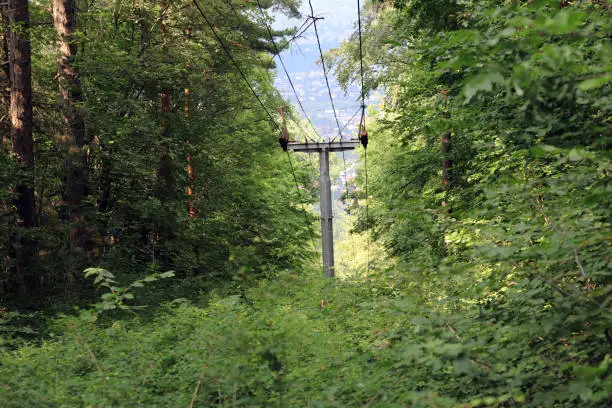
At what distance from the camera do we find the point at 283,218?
23094 mm

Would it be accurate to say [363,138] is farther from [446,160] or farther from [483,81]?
[483,81]

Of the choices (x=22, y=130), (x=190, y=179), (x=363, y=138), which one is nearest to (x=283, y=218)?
(x=363, y=138)

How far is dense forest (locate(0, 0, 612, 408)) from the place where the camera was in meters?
2.93

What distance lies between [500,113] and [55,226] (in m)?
10.1

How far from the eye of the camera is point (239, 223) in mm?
19172

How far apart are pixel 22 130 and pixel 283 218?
45.6 feet

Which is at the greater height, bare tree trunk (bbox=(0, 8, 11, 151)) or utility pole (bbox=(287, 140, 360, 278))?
bare tree trunk (bbox=(0, 8, 11, 151))

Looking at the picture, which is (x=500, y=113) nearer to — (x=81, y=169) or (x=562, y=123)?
(x=562, y=123)

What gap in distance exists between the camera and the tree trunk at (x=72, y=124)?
36.6 feet

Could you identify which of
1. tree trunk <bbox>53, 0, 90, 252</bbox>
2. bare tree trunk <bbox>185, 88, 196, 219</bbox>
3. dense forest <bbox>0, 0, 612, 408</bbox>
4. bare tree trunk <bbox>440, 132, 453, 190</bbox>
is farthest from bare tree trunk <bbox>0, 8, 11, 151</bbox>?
bare tree trunk <bbox>440, 132, 453, 190</bbox>

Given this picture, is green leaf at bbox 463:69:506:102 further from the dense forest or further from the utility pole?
the utility pole

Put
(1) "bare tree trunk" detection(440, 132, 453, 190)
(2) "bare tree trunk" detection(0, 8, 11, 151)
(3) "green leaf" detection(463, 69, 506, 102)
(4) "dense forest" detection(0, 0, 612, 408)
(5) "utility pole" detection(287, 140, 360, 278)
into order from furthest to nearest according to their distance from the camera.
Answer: (5) "utility pole" detection(287, 140, 360, 278) → (1) "bare tree trunk" detection(440, 132, 453, 190) → (2) "bare tree trunk" detection(0, 8, 11, 151) → (4) "dense forest" detection(0, 0, 612, 408) → (3) "green leaf" detection(463, 69, 506, 102)

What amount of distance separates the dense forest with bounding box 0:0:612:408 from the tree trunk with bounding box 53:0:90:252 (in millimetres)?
47

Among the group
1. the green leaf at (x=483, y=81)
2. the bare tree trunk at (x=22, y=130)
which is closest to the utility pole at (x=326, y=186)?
the bare tree trunk at (x=22, y=130)
